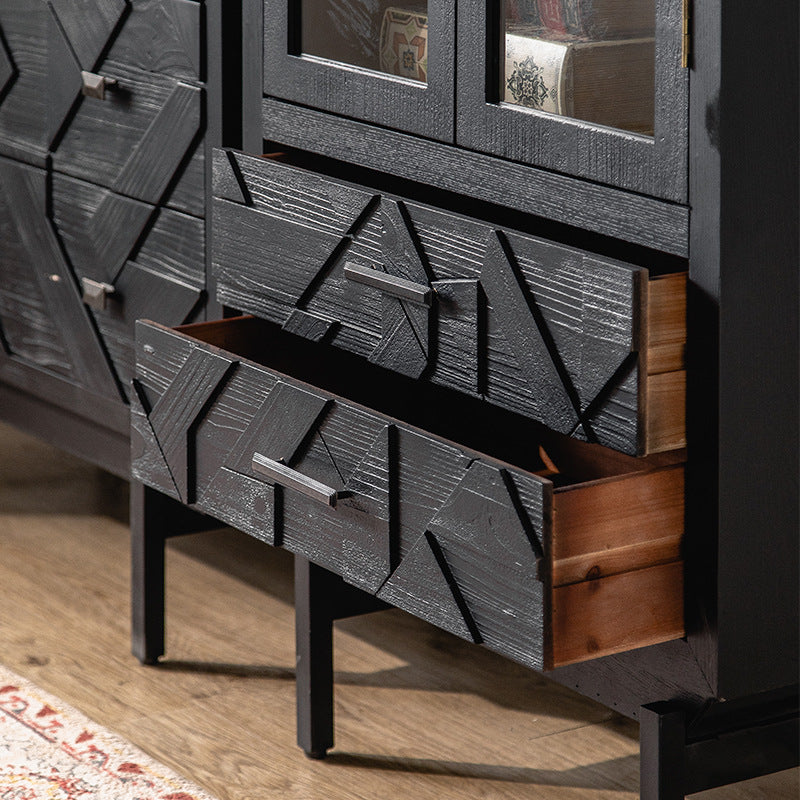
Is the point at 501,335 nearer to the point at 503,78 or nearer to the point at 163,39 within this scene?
the point at 503,78

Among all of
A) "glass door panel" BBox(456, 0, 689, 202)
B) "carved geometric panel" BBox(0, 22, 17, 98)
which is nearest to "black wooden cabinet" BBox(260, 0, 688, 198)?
"glass door panel" BBox(456, 0, 689, 202)

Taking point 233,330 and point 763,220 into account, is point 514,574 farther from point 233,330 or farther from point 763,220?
point 233,330

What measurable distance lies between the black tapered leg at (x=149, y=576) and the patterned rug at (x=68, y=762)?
153mm

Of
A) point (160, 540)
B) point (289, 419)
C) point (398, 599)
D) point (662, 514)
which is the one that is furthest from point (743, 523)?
point (160, 540)

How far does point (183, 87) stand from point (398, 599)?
0.71 m

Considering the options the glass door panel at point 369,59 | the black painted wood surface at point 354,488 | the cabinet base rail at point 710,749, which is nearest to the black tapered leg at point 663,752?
the cabinet base rail at point 710,749

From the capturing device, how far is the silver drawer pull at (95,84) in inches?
73.7

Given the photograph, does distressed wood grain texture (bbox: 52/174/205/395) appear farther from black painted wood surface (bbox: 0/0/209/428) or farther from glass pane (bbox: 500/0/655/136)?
glass pane (bbox: 500/0/655/136)

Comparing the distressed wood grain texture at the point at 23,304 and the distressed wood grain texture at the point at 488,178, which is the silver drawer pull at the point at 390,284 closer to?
the distressed wood grain texture at the point at 488,178

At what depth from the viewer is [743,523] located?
1286mm

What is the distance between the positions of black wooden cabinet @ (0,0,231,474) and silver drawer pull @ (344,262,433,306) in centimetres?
37

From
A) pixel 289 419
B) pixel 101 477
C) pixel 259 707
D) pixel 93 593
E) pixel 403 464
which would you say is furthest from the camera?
pixel 101 477

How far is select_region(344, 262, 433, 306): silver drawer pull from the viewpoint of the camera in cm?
138

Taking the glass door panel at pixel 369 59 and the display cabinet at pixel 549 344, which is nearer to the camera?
the display cabinet at pixel 549 344
